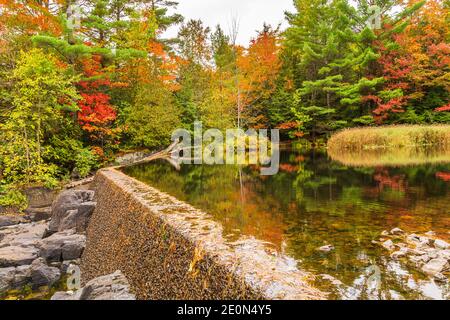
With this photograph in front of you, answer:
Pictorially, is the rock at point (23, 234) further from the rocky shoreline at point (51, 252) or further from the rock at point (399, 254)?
the rock at point (399, 254)

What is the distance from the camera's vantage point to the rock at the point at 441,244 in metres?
3.09

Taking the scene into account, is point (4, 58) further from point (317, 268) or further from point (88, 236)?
point (317, 268)

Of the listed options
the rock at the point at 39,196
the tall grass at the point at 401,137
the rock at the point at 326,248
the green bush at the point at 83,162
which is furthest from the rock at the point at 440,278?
the tall grass at the point at 401,137

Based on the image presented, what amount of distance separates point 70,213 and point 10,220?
8.70ft

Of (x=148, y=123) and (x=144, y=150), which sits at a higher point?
(x=148, y=123)

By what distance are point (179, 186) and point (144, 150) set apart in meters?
10.7

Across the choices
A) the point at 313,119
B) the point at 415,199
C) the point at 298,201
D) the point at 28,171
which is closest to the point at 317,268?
the point at 298,201

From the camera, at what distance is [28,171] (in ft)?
35.1

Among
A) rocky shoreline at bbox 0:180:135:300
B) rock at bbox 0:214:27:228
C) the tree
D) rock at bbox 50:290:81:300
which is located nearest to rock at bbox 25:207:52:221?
rocky shoreline at bbox 0:180:135:300

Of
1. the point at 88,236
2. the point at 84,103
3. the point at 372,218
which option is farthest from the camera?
the point at 84,103

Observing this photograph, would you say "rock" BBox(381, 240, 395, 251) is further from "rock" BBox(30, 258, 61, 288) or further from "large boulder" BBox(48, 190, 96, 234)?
"large boulder" BBox(48, 190, 96, 234)

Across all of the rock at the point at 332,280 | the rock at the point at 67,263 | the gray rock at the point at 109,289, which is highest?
the rock at the point at 332,280

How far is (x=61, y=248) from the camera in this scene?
21.6 feet

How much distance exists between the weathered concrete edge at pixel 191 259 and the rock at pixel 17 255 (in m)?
1.29
